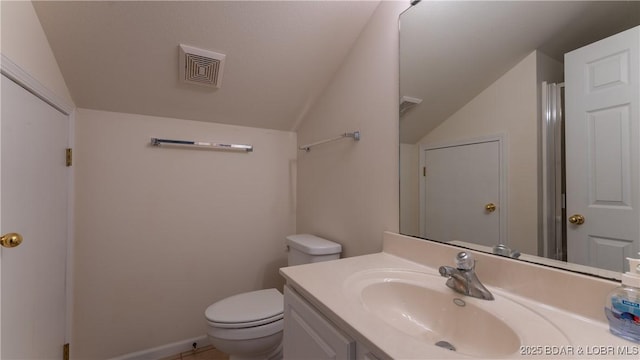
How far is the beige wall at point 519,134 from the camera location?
0.81m

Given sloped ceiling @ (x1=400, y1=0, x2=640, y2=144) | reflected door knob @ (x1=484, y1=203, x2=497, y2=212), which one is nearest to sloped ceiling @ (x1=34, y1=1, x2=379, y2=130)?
sloped ceiling @ (x1=400, y1=0, x2=640, y2=144)

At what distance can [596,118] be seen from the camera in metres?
0.69

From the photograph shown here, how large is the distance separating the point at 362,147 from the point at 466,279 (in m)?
0.82

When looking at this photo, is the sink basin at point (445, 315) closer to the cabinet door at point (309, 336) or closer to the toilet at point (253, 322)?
the cabinet door at point (309, 336)

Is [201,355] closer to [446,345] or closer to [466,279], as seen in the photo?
[446,345]

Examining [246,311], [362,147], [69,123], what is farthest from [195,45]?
[246,311]

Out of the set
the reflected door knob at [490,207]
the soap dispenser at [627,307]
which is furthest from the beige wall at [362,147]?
the soap dispenser at [627,307]

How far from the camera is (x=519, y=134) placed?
843 millimetres

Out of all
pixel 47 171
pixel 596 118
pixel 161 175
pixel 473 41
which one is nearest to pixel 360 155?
pixel 473 41

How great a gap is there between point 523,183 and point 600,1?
51cm

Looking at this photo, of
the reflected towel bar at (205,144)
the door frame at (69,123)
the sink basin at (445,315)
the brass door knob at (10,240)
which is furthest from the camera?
the reflected towel bar at (205,144)

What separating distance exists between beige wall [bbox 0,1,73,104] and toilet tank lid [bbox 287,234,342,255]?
4.73ft

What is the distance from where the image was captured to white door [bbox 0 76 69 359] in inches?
38.3

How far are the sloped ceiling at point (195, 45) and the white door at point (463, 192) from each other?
868mm
